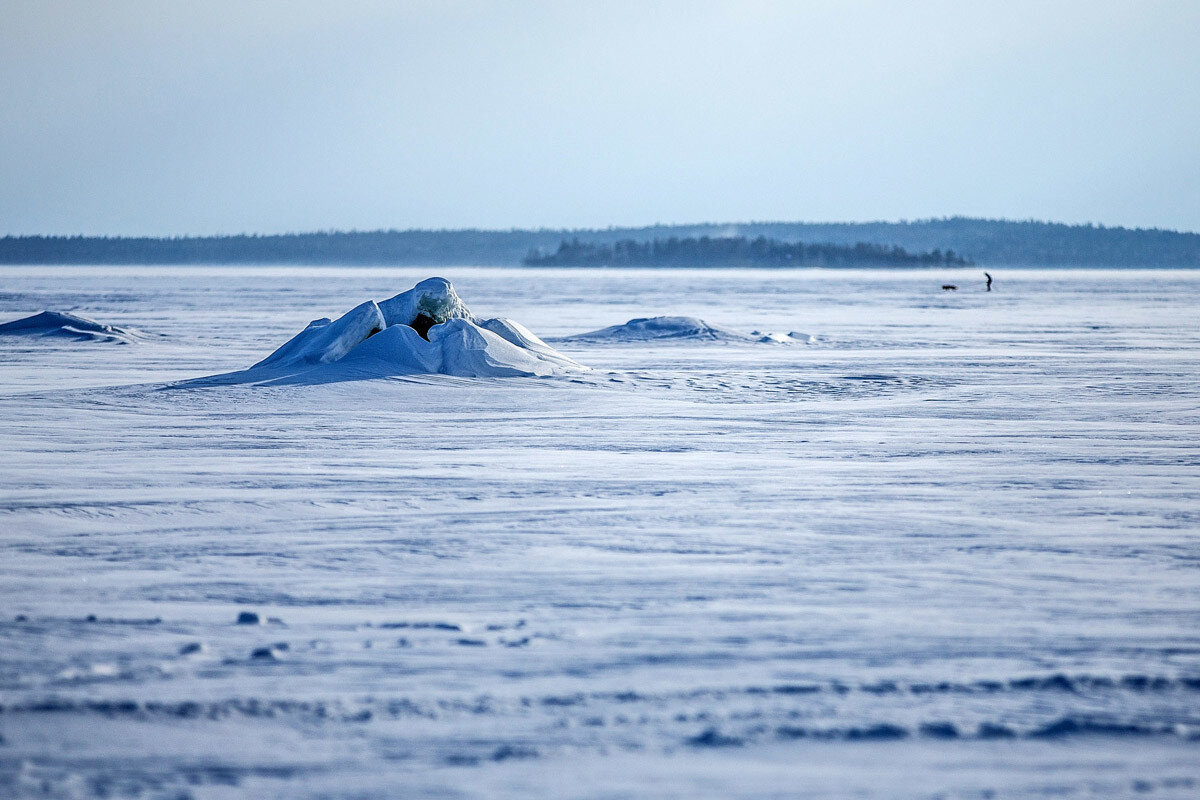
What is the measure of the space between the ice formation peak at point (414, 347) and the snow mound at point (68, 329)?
6.20 meters

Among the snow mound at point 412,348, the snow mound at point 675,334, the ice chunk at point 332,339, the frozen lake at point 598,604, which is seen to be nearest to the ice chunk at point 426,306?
the snow mound at point 412,348

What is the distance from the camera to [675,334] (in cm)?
2048

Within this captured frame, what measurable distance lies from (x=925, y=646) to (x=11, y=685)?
8.97ft

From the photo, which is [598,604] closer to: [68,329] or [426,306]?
[426,306]

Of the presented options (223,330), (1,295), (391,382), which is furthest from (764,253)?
(391,382)

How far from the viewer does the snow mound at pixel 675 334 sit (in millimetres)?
19938

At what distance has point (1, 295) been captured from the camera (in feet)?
136

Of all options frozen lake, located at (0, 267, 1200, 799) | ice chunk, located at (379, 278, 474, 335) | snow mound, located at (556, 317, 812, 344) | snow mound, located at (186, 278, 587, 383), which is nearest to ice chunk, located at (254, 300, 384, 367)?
snow mound, located at (186, 278, 587, 383)

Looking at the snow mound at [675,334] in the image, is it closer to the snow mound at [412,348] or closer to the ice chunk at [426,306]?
the ice chunk at [426,306]

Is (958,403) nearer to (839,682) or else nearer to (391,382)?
(391,382)

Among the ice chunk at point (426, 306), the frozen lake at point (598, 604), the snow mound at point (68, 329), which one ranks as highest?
the ice chunk at point (426, 306)

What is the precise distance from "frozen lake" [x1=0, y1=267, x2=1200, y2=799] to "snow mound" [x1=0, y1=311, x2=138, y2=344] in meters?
9.10

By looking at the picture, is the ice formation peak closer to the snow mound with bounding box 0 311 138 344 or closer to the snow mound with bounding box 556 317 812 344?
the snow mound with bounding box 556 317 812 344

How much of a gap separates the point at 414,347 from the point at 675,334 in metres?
8.15
